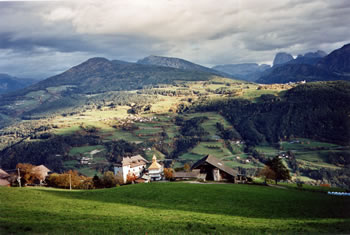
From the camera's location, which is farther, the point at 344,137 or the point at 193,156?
the point at 344,137

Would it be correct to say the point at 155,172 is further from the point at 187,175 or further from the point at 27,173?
the point at 27,173

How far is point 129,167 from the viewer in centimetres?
7944

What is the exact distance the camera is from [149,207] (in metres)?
26.3

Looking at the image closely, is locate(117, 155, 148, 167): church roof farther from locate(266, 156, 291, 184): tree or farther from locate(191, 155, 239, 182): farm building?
locate(266, 156, 291, 184): tree

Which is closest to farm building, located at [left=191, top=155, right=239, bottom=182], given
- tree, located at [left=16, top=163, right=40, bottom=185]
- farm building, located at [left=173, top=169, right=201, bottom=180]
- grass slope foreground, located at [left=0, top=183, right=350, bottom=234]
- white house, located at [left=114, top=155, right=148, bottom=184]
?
farm building, located at [left=173, top=169, right=201, bottom=180]

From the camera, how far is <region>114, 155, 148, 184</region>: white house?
77.6 metres

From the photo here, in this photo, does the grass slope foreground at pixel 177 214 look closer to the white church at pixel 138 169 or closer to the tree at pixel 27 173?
the tree at pixel 27 173

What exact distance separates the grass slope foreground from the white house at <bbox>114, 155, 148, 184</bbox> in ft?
146

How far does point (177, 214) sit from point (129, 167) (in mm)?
59136

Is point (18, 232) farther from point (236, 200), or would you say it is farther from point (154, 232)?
point (236, 200)

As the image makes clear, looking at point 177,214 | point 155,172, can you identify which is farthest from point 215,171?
point 177,214

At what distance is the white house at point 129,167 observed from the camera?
7756 centimetres

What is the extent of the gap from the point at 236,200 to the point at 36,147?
618ft

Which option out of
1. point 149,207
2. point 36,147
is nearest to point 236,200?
point 149,207
